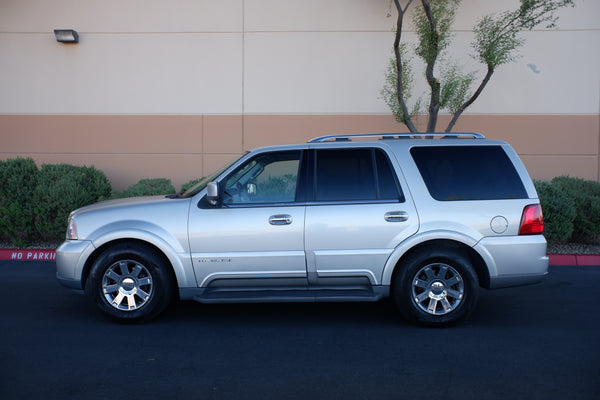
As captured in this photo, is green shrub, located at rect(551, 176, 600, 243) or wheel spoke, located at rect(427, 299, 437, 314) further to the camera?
green shrub, located at rect(551, 176, 600, 243)

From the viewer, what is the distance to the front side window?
5.68m

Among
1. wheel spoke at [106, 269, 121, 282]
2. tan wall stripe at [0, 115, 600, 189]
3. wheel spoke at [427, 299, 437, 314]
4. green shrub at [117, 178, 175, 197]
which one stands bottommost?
wheel spoke at [427, 299, 437, 314]

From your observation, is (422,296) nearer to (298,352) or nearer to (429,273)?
(429,273)

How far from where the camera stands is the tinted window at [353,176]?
565 cm

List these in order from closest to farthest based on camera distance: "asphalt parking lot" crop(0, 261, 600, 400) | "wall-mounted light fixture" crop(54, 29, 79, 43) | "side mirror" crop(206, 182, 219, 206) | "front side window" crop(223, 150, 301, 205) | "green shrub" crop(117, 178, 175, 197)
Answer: "asphalt parking lot" crop(0, 261, 600, 400) < "side mirror" crop(206, 182, 219, 206) < "front side window" crop(223, 150, 301, 205) < "green shrub" crop(117, 178, 175, 197) < "wall-mounted light fixture" crop(54, 29, 79, 43)

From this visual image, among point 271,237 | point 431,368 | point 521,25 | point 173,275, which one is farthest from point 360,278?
point 521,25

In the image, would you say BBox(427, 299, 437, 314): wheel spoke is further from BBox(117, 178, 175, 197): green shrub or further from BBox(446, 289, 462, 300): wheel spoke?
BBox(117, 178, 175, 197): green shrub

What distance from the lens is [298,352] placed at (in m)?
4.86

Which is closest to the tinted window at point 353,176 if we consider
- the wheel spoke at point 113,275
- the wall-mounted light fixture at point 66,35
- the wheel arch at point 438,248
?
the wheel arch at point 438,248

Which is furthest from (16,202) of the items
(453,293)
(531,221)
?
(531,221)

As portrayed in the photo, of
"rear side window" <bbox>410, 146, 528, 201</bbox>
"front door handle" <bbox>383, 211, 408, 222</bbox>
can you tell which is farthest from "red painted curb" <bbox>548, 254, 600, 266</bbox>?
"front door handle" <bbox>383, 211, 408, 222</bbox>

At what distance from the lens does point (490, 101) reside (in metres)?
12.0

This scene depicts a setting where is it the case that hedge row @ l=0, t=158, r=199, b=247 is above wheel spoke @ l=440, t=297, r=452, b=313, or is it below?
above

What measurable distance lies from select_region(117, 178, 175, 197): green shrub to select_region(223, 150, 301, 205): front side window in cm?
492
